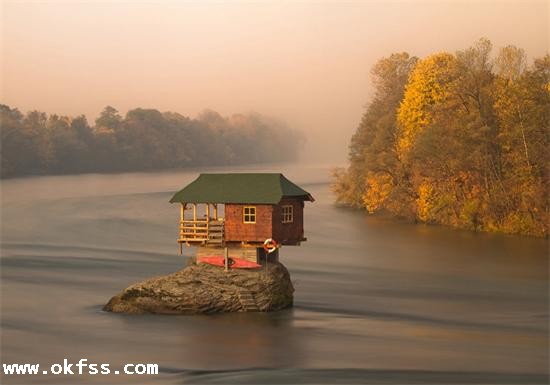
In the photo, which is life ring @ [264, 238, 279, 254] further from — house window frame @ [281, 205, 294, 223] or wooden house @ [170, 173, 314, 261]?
house window frame @ [281, 205, 294, 223]

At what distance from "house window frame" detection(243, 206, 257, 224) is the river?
497cm

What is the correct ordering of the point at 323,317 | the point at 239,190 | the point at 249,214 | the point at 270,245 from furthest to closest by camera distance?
the point at 323,317, the point at 239,190, the point at 249,214, the point at 270,245

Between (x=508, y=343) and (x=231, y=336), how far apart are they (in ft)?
43.7

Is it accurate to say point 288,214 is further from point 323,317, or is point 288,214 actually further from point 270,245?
point 323,317

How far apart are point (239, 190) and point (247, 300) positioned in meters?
5.82

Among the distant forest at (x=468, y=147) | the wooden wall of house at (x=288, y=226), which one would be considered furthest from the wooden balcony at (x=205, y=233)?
the distant forest at (x=468, y=147)

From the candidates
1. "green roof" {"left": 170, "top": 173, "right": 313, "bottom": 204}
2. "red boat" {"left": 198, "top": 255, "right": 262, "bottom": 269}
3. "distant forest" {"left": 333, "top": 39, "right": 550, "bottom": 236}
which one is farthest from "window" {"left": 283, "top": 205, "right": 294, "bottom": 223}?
"distant forest" {"left": 333, "top": 39, "right": 550, "bottom": 236}

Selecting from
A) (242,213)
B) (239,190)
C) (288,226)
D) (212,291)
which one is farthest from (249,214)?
(212,291)

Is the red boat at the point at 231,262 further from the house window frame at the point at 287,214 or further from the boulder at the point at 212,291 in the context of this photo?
the house window frame at the point at 287,214

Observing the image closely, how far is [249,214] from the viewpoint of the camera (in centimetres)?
4403

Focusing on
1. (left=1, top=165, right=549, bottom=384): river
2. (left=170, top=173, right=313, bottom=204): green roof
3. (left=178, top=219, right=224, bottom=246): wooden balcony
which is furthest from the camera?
(left=178, top=219, right=224, bottom=246): wooden balcony

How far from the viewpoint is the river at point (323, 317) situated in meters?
36.4

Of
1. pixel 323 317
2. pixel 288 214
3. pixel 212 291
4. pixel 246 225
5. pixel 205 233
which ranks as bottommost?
pixel 323 317

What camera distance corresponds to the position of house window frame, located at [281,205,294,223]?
147ft
